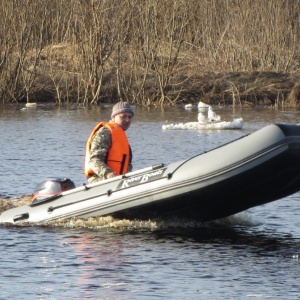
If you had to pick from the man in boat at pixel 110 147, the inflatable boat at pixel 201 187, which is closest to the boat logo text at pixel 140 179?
the inflatable boat at pixel 201 187

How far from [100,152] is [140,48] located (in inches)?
657

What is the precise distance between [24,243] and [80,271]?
1.29 metres

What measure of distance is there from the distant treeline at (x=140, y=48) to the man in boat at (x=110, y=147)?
1508 centimetres

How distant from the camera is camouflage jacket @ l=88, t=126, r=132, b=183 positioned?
995 cm

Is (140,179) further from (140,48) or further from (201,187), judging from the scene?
(140,48)

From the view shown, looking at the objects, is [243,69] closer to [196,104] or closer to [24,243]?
[196,104]

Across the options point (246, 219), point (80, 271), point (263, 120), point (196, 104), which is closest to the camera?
point (80, 271)

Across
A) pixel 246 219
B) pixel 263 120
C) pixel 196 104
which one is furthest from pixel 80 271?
pixel 196 104

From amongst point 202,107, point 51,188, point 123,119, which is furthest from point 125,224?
point 202,107

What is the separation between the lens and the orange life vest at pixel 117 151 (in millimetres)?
9992

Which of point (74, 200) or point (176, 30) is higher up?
point (176, 30)

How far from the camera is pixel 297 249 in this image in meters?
9.25

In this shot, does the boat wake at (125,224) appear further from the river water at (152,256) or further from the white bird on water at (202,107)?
the white bird on water at (202,107)

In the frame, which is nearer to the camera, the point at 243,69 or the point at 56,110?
the point at 56,110
